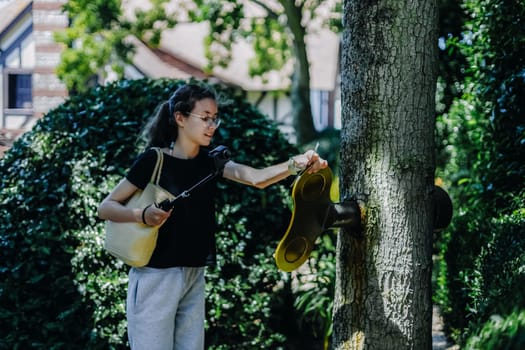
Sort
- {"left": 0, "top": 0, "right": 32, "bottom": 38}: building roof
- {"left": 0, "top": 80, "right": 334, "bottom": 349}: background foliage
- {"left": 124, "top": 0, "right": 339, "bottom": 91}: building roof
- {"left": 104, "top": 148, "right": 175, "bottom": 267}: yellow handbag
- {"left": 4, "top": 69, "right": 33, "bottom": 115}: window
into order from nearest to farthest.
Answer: {"left": 104, "top": 148, "right": 175, "bottom": 267}: yellow handbag, {"left": 0, "top": 80, "right": 334, "bottom": 349}: background foliage, {"left": 0, "top": 0, "right": 32, "bottom": 38}: building roof, {"left": 4, "top": 69, "right": 33, "bottom": 115}: window, {"left": 124, "top": 0, "right": 339, "bottom": 91}: building roof

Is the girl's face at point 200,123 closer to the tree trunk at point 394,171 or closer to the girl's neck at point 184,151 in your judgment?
the girl's neck at point 184,151

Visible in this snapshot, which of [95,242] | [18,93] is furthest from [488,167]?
[18,93]

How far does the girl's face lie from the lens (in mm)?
3445

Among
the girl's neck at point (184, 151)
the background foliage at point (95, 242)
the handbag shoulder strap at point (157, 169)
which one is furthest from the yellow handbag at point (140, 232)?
the background foliage at point (95, 242)

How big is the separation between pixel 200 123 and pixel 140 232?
60 cm

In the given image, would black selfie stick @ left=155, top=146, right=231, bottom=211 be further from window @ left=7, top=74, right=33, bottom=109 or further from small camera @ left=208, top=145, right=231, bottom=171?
window @ left=7, top=74, right=33, bottom=109

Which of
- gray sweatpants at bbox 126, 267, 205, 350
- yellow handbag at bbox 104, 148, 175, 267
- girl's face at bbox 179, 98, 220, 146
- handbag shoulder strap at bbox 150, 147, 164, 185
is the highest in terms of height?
girl's face at bbox 179, 98, 220, 146

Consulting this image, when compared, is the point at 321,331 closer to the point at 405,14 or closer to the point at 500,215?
the point at 500,215

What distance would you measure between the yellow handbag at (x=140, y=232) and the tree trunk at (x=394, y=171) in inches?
37.1

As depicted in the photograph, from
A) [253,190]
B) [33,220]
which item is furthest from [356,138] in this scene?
[33,220]

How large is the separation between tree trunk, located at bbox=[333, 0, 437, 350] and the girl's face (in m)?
0.71

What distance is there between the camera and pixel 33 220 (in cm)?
482

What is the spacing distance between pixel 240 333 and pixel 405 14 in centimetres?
241

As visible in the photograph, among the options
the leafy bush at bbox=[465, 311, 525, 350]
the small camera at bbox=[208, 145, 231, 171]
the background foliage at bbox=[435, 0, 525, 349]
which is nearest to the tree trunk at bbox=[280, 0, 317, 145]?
the background foliage at bbox=[435, 0, 525, 349]
